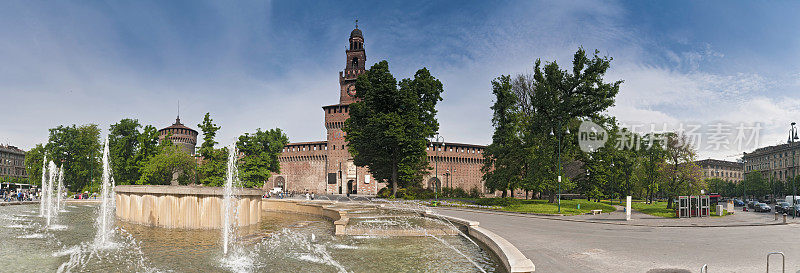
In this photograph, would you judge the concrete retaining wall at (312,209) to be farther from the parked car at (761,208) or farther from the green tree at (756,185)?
the green tree at (756,185)

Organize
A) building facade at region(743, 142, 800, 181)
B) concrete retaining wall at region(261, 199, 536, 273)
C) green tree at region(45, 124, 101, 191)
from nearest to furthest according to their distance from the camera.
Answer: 1. concrete retaining wall at region(261, 199, 536, 273)
2. green tree at region(45, 124, 101, 191)
3. building facade at region(743, 142, 800, 181)

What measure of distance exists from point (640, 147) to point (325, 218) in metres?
51.2

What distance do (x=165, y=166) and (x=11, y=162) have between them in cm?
10162

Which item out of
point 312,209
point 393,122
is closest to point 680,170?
point 393,122

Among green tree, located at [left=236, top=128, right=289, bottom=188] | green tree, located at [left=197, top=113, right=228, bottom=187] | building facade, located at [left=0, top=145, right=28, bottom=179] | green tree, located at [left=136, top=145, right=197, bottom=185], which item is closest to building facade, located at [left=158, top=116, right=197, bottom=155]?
green tree, located at [left=136, top=145, right=197, bottom=185]

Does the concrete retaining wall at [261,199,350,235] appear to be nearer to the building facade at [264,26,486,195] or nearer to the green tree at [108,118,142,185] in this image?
the green tree at [108,118,142,185]

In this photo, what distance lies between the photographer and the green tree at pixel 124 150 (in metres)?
58.3

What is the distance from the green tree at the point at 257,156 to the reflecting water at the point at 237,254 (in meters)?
40.9

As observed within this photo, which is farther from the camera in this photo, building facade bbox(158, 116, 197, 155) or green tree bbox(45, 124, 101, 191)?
building facade bbox(158, 116, 197, 155)

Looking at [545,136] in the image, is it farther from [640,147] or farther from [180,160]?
[180,160]

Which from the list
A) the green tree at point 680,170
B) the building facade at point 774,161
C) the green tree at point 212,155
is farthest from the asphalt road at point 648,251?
the building facade at point 774,161

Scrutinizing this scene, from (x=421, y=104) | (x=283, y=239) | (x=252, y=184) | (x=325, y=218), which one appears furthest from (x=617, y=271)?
(x=252, y=184)

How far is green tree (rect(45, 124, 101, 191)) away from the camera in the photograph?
60.3 m

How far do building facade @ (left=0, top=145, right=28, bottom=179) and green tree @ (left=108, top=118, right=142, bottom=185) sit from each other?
271 ft
